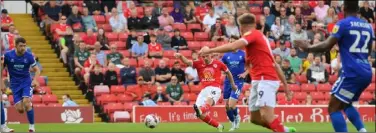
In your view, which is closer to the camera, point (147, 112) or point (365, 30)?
point (365, 30)

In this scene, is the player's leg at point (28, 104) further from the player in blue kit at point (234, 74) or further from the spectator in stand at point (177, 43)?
the spectator in stand at point (177, 43)

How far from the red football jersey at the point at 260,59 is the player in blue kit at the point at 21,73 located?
677 centimetres

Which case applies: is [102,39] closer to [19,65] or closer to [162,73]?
[162,73]

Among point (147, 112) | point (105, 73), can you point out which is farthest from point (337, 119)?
point (105, 73)

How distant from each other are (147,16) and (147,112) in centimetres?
561

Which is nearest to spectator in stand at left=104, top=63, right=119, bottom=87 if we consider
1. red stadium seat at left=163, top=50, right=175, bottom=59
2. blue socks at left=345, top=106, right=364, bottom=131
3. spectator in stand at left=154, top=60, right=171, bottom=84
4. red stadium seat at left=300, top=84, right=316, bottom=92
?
spectator in stand at left=154, top=60, right=171, bottom=84

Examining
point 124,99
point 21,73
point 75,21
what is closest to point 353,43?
point 21,73

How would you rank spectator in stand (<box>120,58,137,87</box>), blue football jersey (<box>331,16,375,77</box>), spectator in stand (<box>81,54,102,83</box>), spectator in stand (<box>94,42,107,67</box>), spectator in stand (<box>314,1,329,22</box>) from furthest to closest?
spectator in stand (<box>314,1,329,22</box>) < spectator in stand (<box>94,42,107,67</box>) < spectator in stand (<box>120,58,137,87</box>) < spectator in stand (<box>81,54,102,83</box>) < blue football jersey (<box>331,16,375,77</box>)

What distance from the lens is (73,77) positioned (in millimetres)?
30656

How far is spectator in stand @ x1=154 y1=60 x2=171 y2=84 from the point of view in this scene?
29.8 meters

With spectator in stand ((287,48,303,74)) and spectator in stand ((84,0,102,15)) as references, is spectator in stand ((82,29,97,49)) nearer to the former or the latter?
spectator in stand ((84,0,102,15))

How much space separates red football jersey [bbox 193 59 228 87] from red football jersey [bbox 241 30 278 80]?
5.76 metres

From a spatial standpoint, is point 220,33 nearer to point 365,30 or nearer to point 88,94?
point 88,94

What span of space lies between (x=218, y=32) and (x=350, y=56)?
18922 millimetres
